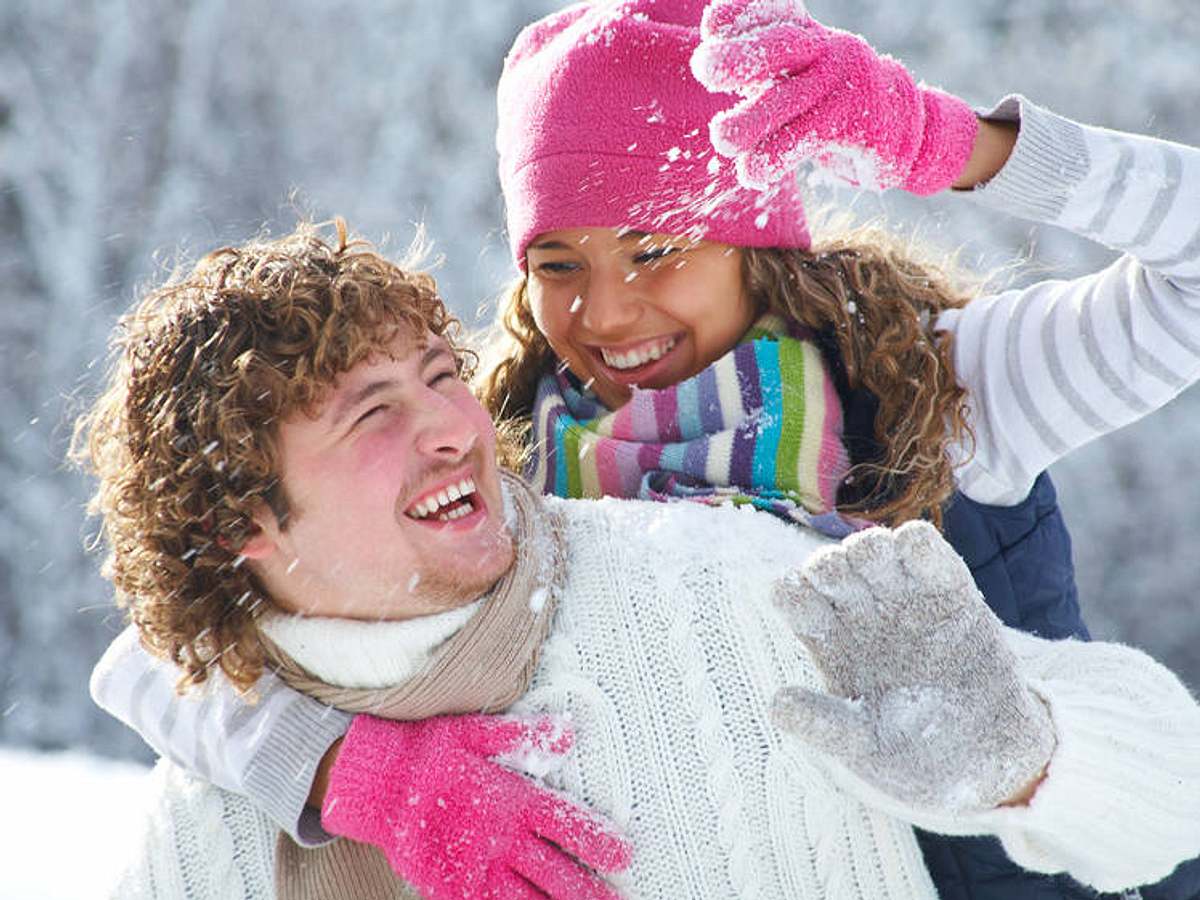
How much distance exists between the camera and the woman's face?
2.08 meters

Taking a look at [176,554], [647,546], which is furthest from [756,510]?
[176,554]

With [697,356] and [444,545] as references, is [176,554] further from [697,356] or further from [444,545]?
[697,356]

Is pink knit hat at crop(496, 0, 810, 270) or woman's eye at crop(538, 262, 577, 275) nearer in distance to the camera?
pink knit hat at crop(496, 0, 810, 270)

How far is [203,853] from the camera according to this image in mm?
1812

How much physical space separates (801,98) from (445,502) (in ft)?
2.22

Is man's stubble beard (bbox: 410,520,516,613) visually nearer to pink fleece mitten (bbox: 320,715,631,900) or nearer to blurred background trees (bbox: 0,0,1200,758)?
pink fleece mitten (bbox: 320,715,631,900)

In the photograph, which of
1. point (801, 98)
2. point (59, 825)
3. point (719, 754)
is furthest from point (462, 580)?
point (59, 825)

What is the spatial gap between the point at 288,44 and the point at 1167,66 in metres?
3.55

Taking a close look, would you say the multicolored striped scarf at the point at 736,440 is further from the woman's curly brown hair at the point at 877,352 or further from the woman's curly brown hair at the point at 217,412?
the woman's curly brown hair at the point at 217,412

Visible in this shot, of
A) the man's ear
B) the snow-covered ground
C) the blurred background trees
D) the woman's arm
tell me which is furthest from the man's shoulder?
the blurred background trees

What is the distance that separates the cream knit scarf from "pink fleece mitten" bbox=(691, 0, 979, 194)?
0.57 meters

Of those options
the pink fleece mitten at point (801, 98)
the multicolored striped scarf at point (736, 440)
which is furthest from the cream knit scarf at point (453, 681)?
the pink fleece mitten at point (801, 98)

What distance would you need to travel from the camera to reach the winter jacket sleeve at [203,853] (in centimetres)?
180

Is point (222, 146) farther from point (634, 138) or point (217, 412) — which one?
point (217, 412)
